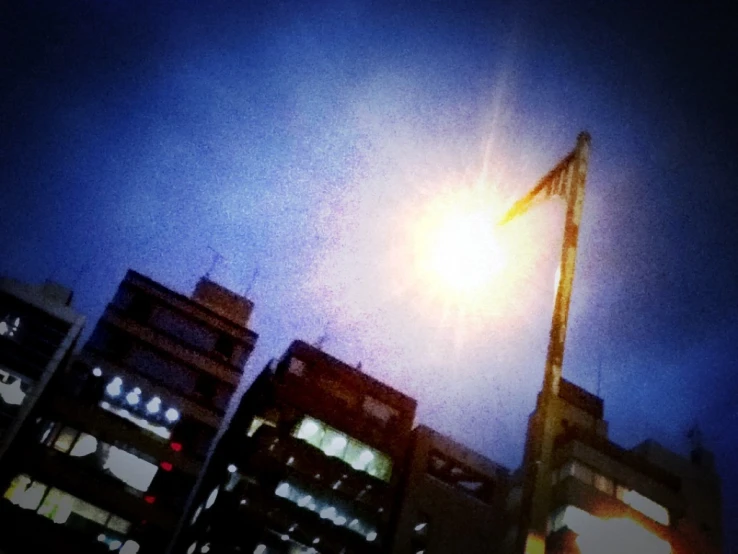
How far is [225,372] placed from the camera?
156 ft

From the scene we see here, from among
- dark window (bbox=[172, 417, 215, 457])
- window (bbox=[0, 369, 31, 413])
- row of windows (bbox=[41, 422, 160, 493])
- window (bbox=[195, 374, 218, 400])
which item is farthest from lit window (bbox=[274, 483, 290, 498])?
window (bbox=[0, 369, 31, 413])

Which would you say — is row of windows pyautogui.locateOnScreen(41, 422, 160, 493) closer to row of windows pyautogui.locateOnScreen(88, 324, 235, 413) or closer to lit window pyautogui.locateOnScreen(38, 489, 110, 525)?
lit window pyautogui.locateOnScreen(38, 489, 110, 525)

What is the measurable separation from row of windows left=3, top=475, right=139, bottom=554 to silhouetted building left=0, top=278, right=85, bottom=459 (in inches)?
110

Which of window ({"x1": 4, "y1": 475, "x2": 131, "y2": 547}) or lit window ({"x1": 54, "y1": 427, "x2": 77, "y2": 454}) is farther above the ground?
lit window ({"x1": 54, "y1": 427, "x2": 77, "y2": 454})

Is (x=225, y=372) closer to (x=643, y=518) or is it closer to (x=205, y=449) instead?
(x=205, y=449)

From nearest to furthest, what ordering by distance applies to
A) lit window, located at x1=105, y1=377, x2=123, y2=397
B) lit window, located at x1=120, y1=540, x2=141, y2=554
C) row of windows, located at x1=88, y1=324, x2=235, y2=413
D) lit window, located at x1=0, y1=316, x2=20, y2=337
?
1. lit window, located at x1=120, y1=540, x2=141, y2=554
2. lit window, located at x1=0, y1=316, x2=20, y2=337
3. lit window, located at x1=105, y1=377, x2=123, y2=397
4. row of windows, located at x1=88, y1=324, x2=235, y2=413

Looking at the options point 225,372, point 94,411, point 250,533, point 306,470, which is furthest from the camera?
point 225,372

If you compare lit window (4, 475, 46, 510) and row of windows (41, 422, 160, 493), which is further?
row of windows (41, 422, 160, 493)

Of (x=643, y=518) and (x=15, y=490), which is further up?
(x=643, y=518)

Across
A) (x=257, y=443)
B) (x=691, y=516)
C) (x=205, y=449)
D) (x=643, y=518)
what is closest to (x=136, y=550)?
(x=205, y=449)

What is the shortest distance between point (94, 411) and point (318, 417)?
15.6 metres

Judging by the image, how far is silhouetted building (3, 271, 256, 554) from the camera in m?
38.5

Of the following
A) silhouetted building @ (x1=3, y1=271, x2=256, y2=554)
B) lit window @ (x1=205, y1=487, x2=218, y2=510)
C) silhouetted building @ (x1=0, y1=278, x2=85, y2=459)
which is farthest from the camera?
lit window @ (x1=205, y1=487, x2=218, y2=510)

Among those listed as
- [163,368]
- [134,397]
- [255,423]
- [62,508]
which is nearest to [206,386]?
[163,368]
